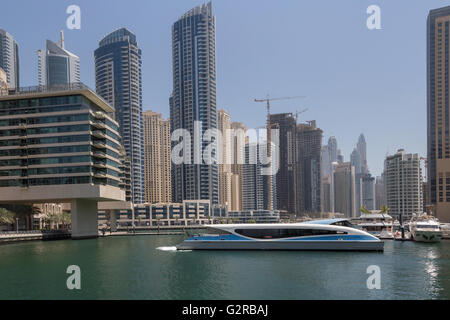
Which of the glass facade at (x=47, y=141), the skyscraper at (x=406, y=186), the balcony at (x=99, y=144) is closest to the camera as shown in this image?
the glass facade at (x=47, y=141)

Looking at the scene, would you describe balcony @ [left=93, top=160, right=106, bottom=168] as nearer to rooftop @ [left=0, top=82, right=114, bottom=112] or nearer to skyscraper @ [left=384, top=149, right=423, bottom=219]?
rooftop @ [left=0, top=82, right=114, bottom=112]

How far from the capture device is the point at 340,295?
26.2 m

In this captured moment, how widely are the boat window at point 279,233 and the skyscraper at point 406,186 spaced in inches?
6156

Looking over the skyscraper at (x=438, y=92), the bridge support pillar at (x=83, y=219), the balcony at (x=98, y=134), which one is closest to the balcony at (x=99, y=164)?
the balcony at (x=98, y=134)

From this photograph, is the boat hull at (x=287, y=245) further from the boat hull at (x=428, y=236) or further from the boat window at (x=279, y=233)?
the boat hull at (x=428, y=236)

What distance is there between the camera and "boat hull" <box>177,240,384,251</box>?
50.4 m

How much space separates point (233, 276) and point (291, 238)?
2105 cm

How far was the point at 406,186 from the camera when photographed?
630 feet

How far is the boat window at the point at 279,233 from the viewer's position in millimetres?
52281

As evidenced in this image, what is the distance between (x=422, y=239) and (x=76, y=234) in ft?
243

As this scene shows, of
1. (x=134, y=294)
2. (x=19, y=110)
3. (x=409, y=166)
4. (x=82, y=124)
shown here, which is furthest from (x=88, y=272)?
(x=409, y=166)

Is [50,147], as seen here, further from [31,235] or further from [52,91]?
[31,235]

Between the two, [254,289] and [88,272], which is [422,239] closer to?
[254,289]
